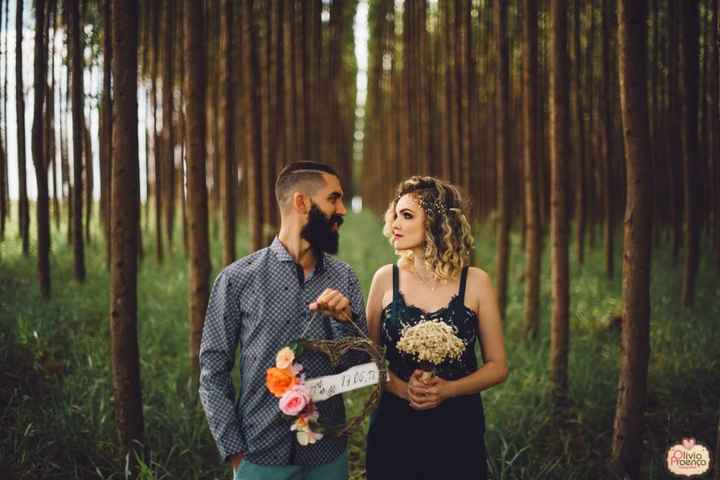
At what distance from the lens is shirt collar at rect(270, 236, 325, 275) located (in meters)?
2.12

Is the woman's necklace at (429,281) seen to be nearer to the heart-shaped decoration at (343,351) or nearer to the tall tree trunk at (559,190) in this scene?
the heart-shaped decoration at (343,351)

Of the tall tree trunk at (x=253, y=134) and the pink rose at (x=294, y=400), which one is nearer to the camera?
the pink rose at (x=294, y=400)

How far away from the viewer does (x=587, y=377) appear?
475 cm

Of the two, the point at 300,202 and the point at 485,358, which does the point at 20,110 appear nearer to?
the point at 300,202

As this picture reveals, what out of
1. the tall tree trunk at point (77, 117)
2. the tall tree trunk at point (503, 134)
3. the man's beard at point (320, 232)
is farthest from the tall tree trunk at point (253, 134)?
the man's beard at point (320, 232)

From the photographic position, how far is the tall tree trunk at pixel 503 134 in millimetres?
6266

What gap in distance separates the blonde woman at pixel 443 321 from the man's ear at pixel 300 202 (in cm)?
47

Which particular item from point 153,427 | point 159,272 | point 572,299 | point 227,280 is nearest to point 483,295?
point 227,280

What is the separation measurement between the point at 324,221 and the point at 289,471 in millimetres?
1026

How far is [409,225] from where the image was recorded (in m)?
2.34

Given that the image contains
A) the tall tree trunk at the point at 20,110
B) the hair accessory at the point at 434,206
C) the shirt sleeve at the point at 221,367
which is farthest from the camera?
the tall tree trunk at the point at 20,110

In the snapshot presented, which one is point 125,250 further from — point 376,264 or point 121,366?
point 376,264

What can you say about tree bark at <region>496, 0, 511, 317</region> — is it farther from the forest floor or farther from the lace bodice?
the lace bodice

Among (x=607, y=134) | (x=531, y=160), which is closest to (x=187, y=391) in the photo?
(x=531, y=160)
